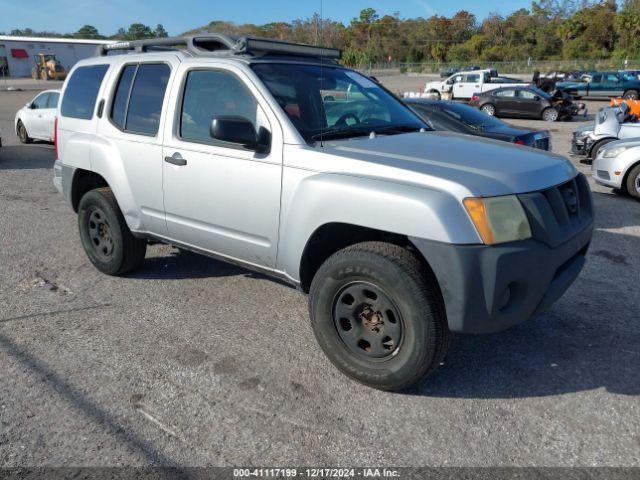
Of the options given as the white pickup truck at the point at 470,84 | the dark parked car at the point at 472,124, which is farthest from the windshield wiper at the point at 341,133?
the white pickup truck at the point at 470,84

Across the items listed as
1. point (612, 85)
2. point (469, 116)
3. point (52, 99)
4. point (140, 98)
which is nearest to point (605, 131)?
point (469, 116)

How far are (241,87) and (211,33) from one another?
33.6 inches

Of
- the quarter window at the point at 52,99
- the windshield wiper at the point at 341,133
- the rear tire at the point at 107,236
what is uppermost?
the windshield wiper at the point at 341,133

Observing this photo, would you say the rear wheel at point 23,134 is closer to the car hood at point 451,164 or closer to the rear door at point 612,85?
the car hood at point 451,164

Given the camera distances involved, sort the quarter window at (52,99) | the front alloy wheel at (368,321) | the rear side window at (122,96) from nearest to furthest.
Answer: the front alloy wheel at (368,321)
the rear side window at (122,96)
the quarter window at (52,99)

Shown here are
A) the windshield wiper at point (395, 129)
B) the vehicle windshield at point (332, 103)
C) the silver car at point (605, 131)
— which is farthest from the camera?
the silver car at point (605, 131)

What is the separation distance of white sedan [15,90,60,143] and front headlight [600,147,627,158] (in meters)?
12.6

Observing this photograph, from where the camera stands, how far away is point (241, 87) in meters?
3.81

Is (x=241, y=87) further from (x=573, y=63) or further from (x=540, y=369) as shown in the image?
(x=573, y=63)

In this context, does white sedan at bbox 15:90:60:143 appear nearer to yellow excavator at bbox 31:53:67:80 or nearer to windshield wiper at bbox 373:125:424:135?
windshield wiper at bbox 373:125:424:135

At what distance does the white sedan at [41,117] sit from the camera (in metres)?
14.2

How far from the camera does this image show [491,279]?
110 inches

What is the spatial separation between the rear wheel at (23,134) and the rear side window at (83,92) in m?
11.0

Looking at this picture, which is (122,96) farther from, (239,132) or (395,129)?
(395,129)
